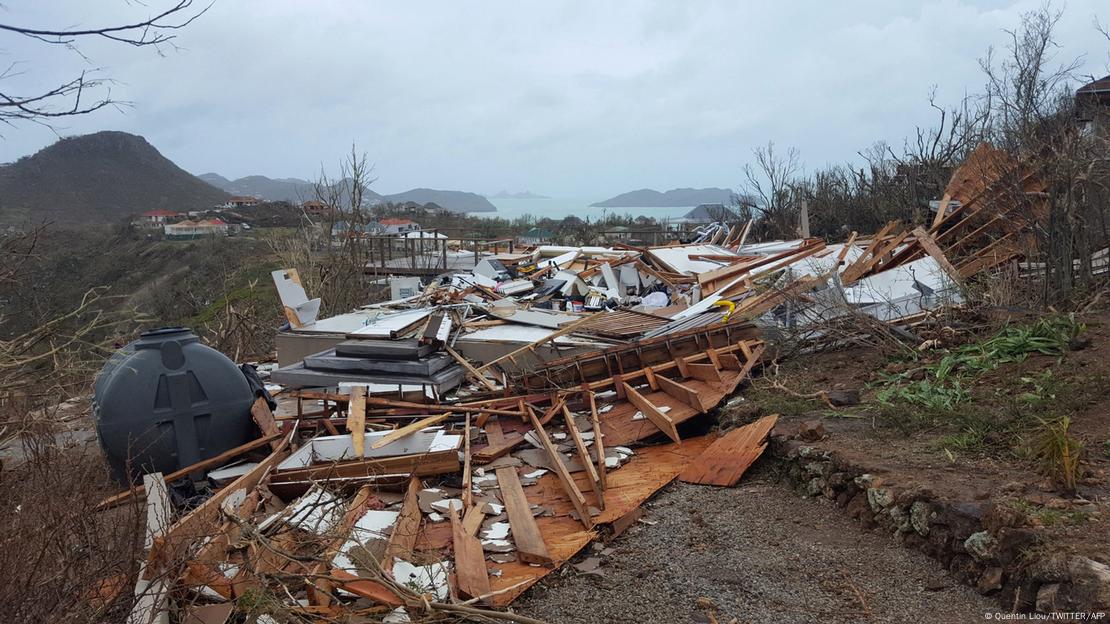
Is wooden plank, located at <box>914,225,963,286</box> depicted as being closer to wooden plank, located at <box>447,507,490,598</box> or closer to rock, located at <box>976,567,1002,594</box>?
rock, located at <box>976,567,1002,594</box>

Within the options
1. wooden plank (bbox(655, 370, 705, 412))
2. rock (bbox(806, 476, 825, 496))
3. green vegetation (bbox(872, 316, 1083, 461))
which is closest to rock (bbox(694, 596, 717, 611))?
rock (bbox(806, 476, 825, 496))

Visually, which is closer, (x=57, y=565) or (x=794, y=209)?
(x=57, y=565)

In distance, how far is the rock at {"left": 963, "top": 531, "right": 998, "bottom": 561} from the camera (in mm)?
3742

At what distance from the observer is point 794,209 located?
23.1m

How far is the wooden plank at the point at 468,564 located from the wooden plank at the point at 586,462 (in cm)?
114

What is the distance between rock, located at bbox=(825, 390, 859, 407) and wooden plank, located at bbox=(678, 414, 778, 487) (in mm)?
717

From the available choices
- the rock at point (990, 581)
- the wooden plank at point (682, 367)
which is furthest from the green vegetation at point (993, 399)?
the wooden plank at point (682, 367)

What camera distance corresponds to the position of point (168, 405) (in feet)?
19.6

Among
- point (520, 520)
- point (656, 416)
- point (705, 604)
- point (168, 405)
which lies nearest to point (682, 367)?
point (656, 416)

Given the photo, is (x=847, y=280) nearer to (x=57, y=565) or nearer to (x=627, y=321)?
(x=627, y=321)

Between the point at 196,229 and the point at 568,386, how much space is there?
4566 cm

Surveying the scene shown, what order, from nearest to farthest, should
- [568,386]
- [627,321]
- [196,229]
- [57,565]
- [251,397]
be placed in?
[57,565], [251,397], [568,386], [627,321], [196,229]

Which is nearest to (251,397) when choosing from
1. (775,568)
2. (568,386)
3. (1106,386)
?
(568,386)

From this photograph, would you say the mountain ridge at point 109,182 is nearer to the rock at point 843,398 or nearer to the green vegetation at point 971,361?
the rock at point 843,398
